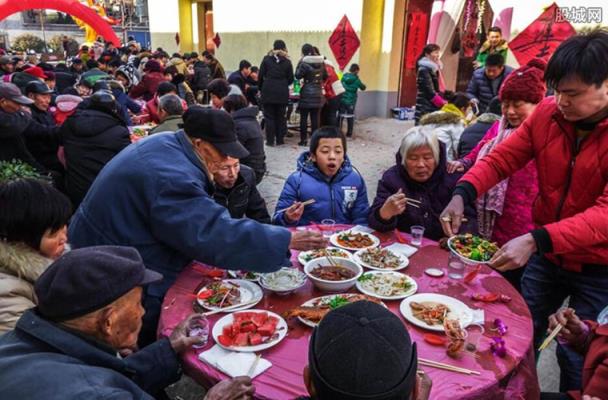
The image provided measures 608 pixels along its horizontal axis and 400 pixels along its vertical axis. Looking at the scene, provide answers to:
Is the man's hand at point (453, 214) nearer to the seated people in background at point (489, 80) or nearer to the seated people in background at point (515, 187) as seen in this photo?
the seated people in background at point (515, 187)

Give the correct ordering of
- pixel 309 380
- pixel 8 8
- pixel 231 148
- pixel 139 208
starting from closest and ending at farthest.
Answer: pixel 309 380, pixel 139 208, pixel 231 148, pixel 8 8

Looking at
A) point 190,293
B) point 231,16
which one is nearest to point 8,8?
point 231,16

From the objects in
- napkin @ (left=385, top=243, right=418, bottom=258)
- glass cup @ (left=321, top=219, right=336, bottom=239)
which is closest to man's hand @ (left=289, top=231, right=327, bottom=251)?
napkin @ (left=385, top=243, right=418, bottom=258)

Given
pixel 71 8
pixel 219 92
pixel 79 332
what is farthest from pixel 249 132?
pixel 71 8

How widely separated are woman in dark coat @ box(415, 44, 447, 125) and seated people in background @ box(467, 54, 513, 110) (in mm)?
1047

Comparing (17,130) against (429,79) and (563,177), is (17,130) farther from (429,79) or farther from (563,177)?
(429,79)

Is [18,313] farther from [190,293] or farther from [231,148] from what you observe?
[231,148]

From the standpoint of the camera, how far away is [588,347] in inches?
74.4

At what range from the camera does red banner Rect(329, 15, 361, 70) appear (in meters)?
10.9

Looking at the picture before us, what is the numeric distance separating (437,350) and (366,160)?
691cm

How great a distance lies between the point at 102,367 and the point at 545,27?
800 centimetres

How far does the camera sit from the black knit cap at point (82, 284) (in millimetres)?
1272

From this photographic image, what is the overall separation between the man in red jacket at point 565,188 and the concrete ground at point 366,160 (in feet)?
2.19

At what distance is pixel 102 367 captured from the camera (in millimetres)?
1324
